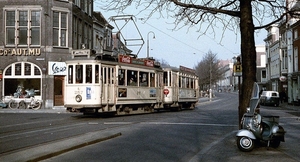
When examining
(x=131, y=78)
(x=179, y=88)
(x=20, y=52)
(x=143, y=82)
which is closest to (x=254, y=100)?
(x=131, y=78)

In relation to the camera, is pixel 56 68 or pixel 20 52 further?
pixel 56 68

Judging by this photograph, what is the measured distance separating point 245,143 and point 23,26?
3012cm

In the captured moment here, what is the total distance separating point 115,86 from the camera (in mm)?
23047

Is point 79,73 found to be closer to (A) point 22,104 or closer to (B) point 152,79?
(B) point 152,79

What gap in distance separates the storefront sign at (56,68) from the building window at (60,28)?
5.87 feet

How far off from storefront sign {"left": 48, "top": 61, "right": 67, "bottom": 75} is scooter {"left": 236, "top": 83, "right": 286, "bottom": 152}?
89.8 feet

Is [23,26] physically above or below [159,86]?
above

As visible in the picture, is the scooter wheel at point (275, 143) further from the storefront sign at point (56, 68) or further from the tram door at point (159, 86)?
the storefront sign at point (56, 68)

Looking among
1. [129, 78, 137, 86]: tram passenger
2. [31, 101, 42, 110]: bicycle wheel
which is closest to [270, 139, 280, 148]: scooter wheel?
[129, 78, 137, 86]: tram passenger

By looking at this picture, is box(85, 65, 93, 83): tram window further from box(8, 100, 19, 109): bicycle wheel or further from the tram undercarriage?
box(8, 100, 19, 109): bicycle wheel

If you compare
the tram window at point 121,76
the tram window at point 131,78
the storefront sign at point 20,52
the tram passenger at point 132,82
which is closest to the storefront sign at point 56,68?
the storefront sign at point 20,52

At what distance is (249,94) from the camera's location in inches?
449

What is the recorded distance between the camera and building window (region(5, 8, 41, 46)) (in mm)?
36031

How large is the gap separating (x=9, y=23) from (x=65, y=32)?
16.3 feet
